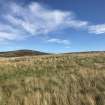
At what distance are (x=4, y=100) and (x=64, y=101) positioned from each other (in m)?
1.71

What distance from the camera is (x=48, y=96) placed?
21.5 ft

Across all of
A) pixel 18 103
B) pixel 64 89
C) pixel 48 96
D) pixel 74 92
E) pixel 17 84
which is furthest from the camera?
pixel 17 84

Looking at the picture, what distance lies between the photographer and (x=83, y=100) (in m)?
6.30

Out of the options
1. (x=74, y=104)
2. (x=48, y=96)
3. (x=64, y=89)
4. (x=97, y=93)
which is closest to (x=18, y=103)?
(x=48, y=96)

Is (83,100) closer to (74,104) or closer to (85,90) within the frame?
(74,104)

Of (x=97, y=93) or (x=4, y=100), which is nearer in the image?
(x=4, y=100)

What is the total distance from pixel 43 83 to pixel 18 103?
2.63 m

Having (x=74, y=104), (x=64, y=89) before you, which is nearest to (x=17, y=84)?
(x=64, y=89)

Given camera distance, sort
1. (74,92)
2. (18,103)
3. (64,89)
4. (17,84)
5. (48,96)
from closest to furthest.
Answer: (18,103), (48,96), (74,92), (64,89), (17,84)

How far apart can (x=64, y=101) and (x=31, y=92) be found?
130 cm

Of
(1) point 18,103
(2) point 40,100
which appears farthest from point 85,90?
(1) point 18,103

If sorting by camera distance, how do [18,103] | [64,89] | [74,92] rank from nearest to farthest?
[18,103], [74,92], [64,89]

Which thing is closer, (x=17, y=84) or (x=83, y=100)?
(x=83, y=100)

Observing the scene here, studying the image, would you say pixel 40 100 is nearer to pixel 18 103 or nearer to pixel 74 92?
pixel 18 103
